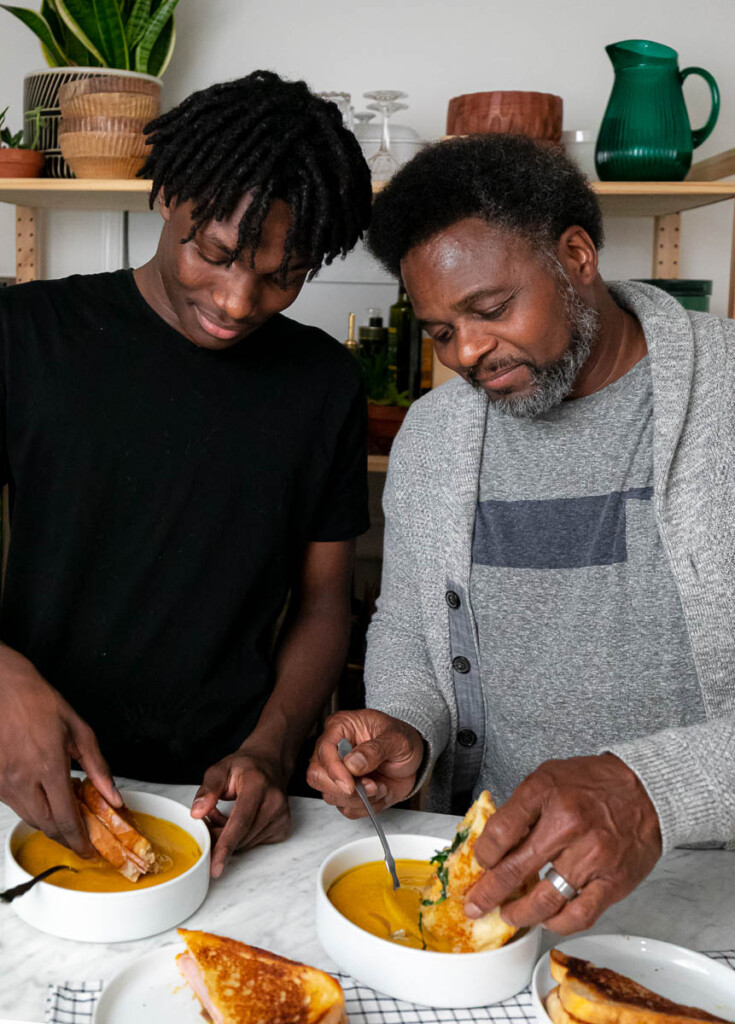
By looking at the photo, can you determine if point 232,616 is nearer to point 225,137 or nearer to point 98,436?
point 98,436

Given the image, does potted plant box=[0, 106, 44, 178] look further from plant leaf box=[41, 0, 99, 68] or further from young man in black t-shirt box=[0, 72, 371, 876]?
young man in black t-shirt box=[0, 72, 371, 876]

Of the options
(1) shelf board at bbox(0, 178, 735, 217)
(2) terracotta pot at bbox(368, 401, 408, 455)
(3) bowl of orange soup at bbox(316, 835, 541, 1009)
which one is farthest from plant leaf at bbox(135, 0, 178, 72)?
(3) bowl of orange soup at bbox(316, 835, 541, 1009)

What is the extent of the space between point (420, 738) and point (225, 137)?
0.78m

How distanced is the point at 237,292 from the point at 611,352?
1.75 ft

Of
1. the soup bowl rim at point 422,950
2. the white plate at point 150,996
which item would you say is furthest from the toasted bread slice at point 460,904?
the white plate at point 150,996

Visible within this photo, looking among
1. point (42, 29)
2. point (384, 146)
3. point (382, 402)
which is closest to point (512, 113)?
point (384, 146)

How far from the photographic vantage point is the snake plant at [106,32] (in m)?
2.33

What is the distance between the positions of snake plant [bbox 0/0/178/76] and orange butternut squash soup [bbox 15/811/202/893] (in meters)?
1.91

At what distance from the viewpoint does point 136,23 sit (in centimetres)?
236

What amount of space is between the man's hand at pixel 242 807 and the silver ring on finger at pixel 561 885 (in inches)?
14.0

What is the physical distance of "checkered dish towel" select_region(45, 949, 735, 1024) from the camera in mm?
852

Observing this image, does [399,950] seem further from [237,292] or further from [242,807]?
[237,292]

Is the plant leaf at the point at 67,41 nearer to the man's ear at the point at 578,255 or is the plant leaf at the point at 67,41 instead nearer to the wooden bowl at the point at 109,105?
the wooden bowl at the point at 109,105

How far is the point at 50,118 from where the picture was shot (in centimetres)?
235
